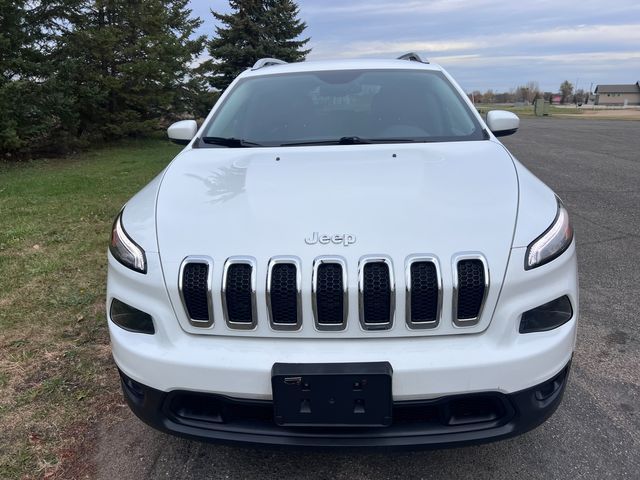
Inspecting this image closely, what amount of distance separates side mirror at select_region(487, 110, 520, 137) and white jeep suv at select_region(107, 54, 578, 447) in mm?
1255

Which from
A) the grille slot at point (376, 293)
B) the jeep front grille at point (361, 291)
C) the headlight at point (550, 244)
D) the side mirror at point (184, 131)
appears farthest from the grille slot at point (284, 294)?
the side mirror at point (184, 131)

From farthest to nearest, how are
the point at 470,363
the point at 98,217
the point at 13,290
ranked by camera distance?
the point at 98,217, the point at 13,290, the point at 470,363

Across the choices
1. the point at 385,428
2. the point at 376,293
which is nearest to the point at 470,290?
the point at 376,293

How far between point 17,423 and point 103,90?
13.7 metres

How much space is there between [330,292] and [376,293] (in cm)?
16

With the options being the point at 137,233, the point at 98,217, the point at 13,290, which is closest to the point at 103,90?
the point at 98,217

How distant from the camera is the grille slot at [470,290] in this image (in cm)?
184

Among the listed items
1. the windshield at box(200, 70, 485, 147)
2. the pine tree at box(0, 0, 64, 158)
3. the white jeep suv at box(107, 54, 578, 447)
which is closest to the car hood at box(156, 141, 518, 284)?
the white jeep suv at box(107, 54, 578, 447)

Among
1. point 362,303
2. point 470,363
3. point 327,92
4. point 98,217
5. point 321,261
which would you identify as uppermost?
point 327,92

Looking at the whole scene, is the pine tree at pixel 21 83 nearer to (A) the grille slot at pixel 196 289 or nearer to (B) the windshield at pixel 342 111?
(B) the windshield at pixel 342 111

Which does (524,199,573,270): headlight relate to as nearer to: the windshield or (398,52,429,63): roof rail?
the windshield

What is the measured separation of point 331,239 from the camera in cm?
192

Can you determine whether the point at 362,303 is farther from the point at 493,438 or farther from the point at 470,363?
the point at 493,438

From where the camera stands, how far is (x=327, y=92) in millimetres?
3400
